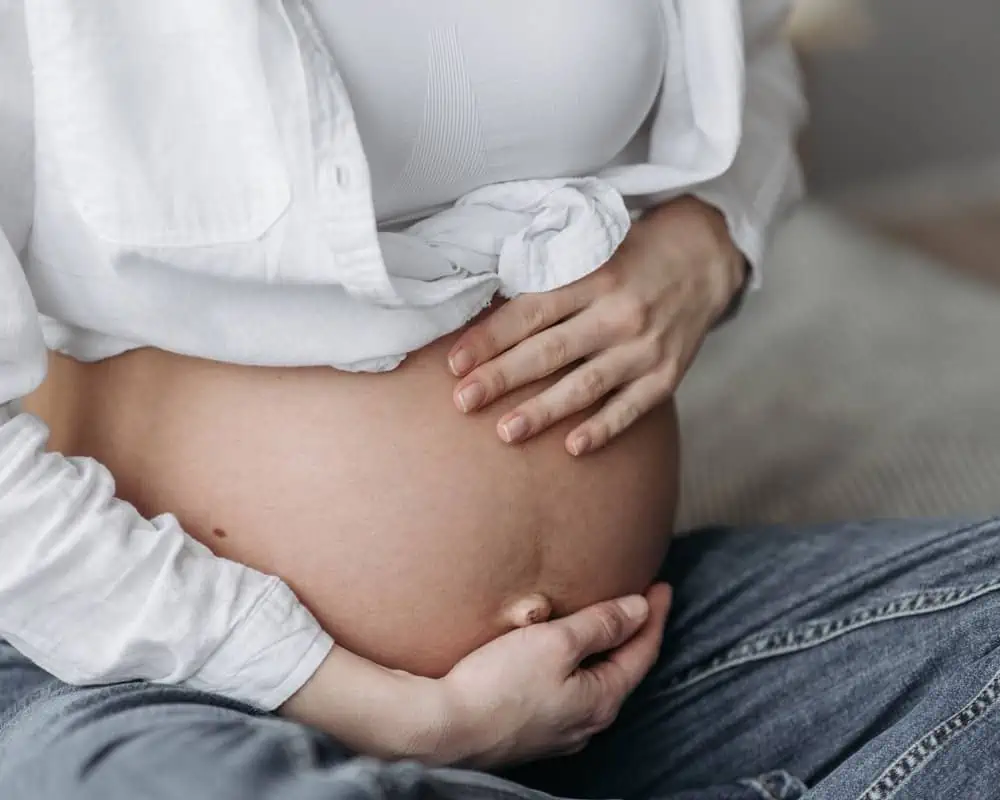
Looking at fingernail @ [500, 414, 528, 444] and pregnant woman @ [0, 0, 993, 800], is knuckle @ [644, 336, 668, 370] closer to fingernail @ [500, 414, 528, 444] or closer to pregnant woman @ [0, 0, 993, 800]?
pregnant woman @ [0, 0, 993, 800]

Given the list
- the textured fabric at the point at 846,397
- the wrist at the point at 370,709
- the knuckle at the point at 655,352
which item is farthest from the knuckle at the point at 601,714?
the textured fabric at the point at 846,397

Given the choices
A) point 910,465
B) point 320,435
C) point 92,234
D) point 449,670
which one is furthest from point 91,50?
point 910,465

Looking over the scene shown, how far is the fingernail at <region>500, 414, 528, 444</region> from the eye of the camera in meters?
0.67

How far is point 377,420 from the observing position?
0.66 meters

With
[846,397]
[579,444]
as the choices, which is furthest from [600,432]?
[846,397]

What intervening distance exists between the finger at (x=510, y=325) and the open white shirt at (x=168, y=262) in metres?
0.04

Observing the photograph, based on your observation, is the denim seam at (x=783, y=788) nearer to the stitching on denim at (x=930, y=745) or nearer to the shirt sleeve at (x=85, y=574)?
the stitching on denim at (x=930, y=745)

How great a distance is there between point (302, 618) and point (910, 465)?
73 centimetres

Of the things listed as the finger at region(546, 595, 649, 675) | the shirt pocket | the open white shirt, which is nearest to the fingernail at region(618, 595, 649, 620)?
the finger at region(546, 595, 649, 675)

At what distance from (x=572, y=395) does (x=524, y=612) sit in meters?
0.13

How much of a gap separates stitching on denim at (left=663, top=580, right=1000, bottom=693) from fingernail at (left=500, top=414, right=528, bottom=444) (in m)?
0.23

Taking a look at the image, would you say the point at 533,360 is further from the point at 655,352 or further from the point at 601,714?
the point at 601,714

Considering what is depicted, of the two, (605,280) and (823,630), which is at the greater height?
(605,280)

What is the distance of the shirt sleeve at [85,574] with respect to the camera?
56 centimetres
